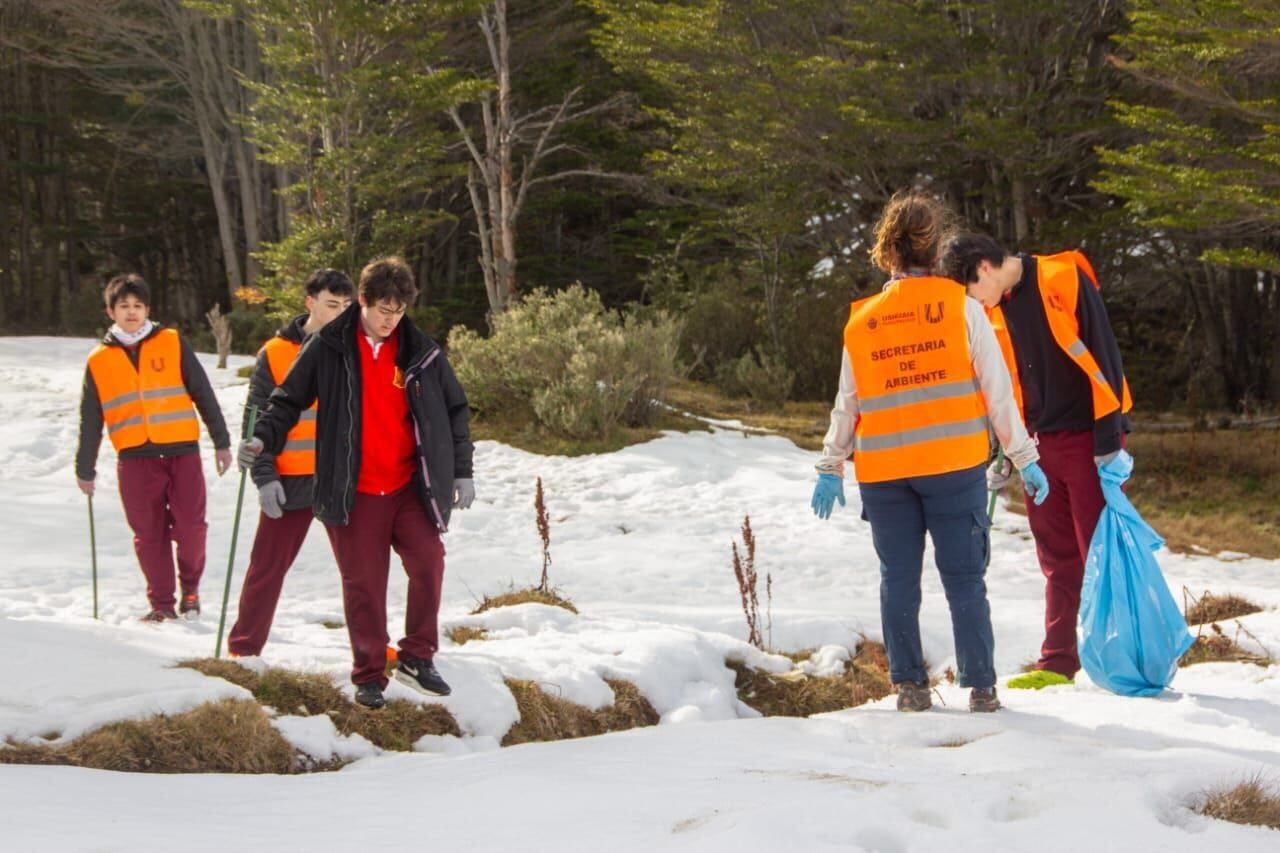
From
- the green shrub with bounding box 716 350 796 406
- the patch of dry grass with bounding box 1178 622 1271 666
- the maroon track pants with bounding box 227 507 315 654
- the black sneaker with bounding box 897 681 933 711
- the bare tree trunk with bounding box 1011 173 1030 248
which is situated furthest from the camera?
the green shrub with bounding box 716 350 796 406

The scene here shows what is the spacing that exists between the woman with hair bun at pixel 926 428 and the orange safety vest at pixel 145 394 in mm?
4143

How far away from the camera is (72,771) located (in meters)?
3.67

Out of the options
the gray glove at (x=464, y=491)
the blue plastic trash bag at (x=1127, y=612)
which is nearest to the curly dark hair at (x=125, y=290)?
the gray glove at (x=464, y=491)

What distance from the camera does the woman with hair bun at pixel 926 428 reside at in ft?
13.8

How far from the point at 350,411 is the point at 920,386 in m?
2.07

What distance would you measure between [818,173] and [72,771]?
53.0 feet

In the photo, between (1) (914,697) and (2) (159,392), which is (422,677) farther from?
(2) (159,392)

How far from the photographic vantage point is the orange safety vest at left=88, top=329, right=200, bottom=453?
6.83 m

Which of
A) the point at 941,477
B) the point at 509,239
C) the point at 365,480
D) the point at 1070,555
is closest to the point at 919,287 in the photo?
the point at 941,477

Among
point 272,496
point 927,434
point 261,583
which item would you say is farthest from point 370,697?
point 927,434

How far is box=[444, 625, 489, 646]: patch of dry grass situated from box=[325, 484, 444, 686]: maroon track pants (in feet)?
5.17

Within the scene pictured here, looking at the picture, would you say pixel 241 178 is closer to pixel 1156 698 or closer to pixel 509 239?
pixel 509 239

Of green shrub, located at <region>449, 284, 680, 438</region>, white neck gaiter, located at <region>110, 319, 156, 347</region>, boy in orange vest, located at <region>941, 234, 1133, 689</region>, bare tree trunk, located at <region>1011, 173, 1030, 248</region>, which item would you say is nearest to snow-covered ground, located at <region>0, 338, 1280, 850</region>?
boy in orange vest, located at <region>941, 234, 1133, 689</region>

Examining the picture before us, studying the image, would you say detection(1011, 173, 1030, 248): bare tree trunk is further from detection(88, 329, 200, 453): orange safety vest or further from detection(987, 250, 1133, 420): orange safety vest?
detection(88, 329, 200, 453): orange safety vest
